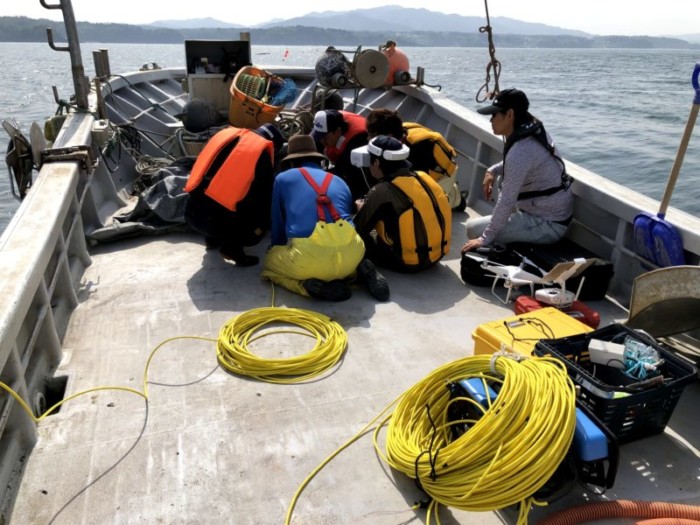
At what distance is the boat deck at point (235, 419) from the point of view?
2395 millimetres

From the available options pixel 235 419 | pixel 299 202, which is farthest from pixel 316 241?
pixel 235 419

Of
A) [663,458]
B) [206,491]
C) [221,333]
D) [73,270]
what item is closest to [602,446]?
[663,458]

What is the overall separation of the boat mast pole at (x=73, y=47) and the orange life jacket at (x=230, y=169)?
2301 millimetres

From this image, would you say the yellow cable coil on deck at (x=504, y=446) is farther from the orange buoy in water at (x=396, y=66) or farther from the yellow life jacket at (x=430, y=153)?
the orange buoy in water at (x=396, y=66)

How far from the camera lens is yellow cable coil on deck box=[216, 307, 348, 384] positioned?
10.6 ft

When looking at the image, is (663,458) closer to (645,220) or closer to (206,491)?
(645,220)

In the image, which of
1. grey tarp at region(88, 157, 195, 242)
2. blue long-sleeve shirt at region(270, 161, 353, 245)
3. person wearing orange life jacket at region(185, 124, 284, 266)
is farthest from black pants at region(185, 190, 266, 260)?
grey tarp at region(88, 157, 195, 242)

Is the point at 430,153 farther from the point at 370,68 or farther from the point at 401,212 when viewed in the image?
the point at 370,68

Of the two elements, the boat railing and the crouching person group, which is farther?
the crouching person group

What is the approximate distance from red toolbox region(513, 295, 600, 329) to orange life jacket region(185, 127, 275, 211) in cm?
205

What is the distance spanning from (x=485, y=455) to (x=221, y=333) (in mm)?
1835

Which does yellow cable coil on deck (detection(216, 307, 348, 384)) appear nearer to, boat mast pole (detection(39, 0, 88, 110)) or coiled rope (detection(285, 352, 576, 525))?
coiled rope (detection(285, 352, 576, 525))

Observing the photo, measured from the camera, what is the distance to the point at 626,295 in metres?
4.19

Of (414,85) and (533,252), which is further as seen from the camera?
(414,85)
